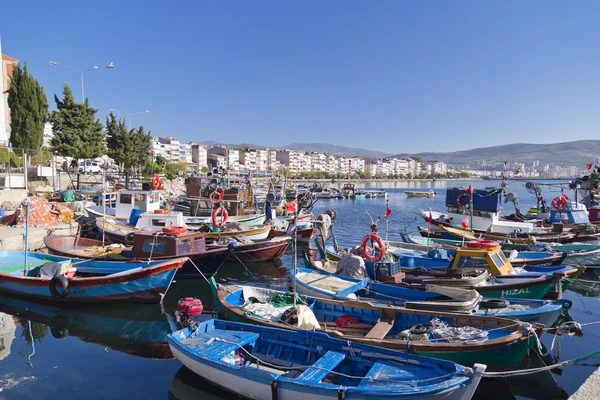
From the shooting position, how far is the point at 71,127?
38.4 metres

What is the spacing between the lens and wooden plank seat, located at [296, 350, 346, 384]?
740 cm

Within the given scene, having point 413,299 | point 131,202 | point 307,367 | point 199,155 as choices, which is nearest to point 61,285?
point 307,367

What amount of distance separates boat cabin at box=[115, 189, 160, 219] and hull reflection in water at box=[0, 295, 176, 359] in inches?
427

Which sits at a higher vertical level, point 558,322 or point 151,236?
point 151,236

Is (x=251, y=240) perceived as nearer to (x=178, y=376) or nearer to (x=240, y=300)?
(x=240, y=300)

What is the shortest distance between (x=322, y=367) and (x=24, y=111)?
162 ft

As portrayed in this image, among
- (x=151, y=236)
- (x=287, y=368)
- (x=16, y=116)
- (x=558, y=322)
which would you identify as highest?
(x=16, y=116)

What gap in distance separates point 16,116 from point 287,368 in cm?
4867

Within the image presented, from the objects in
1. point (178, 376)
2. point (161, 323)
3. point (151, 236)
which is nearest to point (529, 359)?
point (178, 376)

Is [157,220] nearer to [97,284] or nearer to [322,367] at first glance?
[97,284]

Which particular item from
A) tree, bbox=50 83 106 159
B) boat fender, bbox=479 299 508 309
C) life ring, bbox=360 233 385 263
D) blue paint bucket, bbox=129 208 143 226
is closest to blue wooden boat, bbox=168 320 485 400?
boat fender, bbox=479 299 508 309

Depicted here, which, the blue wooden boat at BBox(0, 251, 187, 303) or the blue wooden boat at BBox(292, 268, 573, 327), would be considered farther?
the blue wooden boat at BBox(0, 251, 187, 303)

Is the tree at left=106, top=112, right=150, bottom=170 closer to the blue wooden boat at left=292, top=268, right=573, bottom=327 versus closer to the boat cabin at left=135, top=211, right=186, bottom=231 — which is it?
the boat cabin at left=135, top=211, right=186, bottom=231

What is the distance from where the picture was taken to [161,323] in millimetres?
13484
